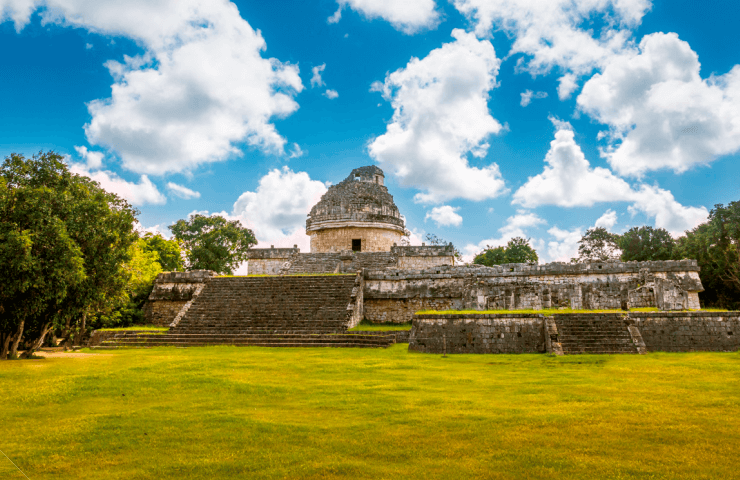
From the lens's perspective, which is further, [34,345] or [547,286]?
[547,286]

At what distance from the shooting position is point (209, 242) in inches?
1270

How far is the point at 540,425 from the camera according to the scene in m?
5.09

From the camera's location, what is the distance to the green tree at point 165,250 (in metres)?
28.8

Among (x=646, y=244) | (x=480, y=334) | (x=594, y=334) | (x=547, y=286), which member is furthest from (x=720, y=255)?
(x=480, y=334)

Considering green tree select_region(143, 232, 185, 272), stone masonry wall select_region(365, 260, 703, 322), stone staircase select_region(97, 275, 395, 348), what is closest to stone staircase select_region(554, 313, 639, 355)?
stone masonry wall select_region(365, 260, 703, 322)

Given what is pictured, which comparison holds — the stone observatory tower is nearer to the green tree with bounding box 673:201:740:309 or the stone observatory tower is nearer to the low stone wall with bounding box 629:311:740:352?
the green tree with bounding box 673:201:740:309

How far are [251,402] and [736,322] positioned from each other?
11466 mm

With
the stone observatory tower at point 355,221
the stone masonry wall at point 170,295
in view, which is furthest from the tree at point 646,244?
the stone masonry wall at point 170,295

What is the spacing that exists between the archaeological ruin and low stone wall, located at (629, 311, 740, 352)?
24 mm

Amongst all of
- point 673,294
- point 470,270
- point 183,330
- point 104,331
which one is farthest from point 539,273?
point 104,331

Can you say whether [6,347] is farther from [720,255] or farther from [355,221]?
[720,255]

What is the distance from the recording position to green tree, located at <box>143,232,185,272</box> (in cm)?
2884

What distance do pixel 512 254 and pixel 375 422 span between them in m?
32.8

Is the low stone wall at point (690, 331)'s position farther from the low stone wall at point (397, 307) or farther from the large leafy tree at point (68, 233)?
the large leafy tree at point (68, 233)
